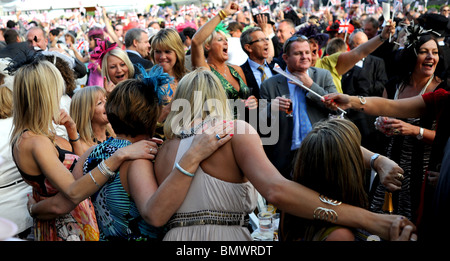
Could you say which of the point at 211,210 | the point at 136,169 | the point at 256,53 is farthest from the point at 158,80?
the point at 256,53

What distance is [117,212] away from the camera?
7.38 ft

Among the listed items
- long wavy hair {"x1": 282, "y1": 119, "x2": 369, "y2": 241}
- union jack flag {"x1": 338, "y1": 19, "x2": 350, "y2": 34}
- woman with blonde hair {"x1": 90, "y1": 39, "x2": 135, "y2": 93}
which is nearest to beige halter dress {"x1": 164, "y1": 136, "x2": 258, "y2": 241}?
long wavy hair {"x1": 282, "y1": 119, "x2": 369, "y2": 241}

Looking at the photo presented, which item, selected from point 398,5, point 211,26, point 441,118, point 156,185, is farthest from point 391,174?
point 398,5

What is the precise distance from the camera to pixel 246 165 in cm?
193

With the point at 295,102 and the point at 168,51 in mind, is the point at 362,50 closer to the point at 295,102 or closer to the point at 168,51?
the point at 295,102

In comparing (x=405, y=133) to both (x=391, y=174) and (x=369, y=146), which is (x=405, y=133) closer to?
(x=391, y=174)

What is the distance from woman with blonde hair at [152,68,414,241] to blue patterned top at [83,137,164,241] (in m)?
0.18

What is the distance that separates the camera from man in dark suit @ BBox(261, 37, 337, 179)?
165 inches

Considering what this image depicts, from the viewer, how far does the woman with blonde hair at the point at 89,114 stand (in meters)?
3.68

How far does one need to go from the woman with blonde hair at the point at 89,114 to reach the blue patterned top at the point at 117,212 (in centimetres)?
137

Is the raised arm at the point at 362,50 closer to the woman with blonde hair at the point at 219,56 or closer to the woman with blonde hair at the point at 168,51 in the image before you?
the woman with blonde hair at the point at 219,56

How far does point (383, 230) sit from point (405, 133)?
1.63 m

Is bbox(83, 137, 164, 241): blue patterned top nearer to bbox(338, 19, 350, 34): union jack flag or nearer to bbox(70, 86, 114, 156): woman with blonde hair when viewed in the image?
bbox(70, 86, 114, 156): woman with blonde hair

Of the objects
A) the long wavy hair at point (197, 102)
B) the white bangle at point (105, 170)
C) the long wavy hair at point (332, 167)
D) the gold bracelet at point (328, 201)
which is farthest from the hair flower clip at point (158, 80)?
the gold bracelet at point (328, 201)
